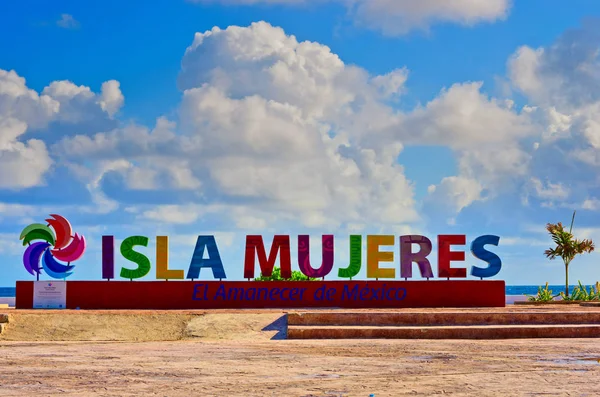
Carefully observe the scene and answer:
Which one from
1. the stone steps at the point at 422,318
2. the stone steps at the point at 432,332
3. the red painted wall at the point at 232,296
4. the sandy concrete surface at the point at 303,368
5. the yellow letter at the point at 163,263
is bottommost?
the sandy concrete surface at the point at 303,368

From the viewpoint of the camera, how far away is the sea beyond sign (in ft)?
126

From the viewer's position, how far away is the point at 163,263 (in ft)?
127

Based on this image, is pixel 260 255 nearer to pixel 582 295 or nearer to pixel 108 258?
pixel 108 258

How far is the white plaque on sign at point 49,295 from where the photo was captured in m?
38.7

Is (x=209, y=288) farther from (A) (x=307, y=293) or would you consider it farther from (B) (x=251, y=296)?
(A) (x=307, y=293)

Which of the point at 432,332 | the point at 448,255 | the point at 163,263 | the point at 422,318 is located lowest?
the point at 432,332

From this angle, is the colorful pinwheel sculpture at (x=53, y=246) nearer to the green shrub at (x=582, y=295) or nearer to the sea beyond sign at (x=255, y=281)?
the sea beyond sign at (x=255, y=281)

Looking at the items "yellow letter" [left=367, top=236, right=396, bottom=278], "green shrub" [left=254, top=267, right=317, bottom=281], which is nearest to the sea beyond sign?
"yellow letter" [left=367, top=236, right=396, bottom=278]

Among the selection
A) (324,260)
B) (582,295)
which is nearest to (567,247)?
(582,295)

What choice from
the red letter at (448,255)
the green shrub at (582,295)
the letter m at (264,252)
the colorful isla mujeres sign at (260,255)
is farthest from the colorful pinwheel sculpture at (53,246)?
the green shrub at (582,295)

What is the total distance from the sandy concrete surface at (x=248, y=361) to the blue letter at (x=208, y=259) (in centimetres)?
622

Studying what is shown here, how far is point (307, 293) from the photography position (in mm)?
38688

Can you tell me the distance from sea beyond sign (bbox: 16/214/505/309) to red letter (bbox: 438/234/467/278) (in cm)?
55

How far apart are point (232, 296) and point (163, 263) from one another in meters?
3.66
